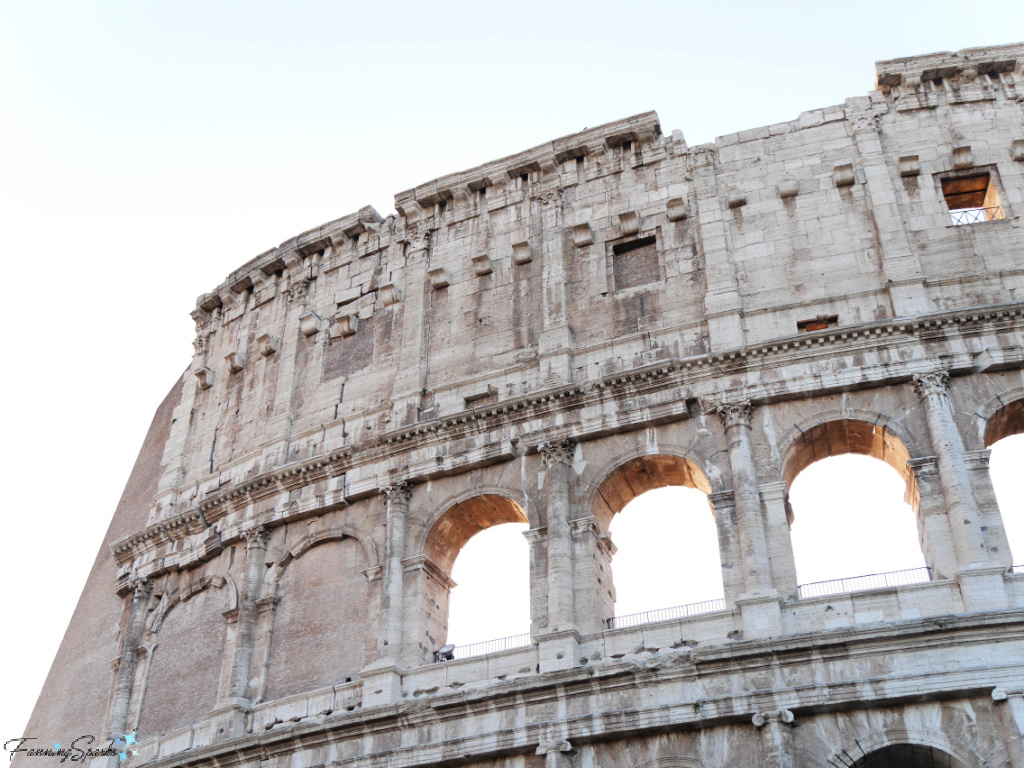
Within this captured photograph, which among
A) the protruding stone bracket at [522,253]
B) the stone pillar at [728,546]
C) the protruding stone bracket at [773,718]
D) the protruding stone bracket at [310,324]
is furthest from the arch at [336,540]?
the protruding stone bracket at [773,718]

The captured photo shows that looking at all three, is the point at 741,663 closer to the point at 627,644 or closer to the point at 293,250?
the point at 627,644

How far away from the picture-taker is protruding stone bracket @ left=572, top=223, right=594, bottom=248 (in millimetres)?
22172

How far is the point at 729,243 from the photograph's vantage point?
824 inches

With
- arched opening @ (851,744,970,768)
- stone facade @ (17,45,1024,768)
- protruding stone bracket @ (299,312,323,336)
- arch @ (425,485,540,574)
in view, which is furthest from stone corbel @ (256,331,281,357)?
arched opening @ (851,744,970,768)

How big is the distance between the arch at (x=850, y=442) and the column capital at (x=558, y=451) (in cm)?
344

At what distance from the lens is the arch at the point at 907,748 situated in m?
14.6

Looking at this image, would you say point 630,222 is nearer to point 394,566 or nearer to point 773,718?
point 394,566

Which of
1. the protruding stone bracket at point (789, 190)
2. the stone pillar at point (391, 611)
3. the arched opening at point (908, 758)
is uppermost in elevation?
the protruding stone bracket at point (789, 190)

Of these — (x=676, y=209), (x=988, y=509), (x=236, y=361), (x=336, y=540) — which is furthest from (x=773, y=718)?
(x=236, y=361)

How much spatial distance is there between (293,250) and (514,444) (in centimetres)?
862

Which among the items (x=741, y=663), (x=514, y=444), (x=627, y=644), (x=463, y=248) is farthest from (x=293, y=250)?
(x=741, y=663)

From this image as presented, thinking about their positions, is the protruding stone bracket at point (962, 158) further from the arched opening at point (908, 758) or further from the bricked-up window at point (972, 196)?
the arched opening at point (908, 758)

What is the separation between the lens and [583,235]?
72.9 ft

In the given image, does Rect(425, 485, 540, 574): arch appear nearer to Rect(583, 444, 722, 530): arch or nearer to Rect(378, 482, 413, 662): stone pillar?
Rect(378, 482, 413, 662): stone pillar
